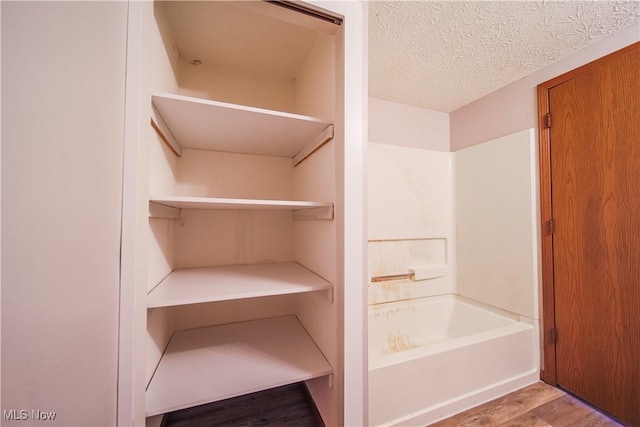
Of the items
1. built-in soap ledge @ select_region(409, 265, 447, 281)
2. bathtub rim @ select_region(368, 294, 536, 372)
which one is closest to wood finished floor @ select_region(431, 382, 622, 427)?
bathtub rim @ select_region(368, 294, 536, 372)

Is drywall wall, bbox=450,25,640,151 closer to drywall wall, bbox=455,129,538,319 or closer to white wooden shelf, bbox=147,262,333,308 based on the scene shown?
drywall wall, bbox=455,129,538,319

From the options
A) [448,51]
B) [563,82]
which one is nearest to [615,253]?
[563,82]

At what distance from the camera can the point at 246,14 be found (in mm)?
1015

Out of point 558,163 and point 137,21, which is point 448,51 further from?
point 137,21

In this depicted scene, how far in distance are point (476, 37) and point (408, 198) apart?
1.14 m

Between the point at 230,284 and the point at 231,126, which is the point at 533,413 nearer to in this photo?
the point at 230,284

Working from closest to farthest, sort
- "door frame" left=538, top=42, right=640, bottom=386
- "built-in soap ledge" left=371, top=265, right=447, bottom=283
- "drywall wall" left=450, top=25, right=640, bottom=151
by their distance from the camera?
"drywall wall" left=450, top=25, right=640, bottom=151, "door frame" left=538, top=42, right=640, bottom=386, "built-in soap ledge" left=371, top=265, right=447, bottom=283

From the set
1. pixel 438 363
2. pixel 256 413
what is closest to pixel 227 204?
pixel 256 413

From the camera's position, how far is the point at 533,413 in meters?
1.28

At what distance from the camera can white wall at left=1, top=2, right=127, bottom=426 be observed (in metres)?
0.54

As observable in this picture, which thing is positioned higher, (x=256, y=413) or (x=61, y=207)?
(x=61, y=207)

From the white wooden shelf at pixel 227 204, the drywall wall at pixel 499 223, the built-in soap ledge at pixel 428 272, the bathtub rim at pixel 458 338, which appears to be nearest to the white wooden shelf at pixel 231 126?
the white wooden shelf at pixel 227 204

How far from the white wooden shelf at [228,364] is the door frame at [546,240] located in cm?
165

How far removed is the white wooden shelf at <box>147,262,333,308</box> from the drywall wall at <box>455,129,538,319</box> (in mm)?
1611
